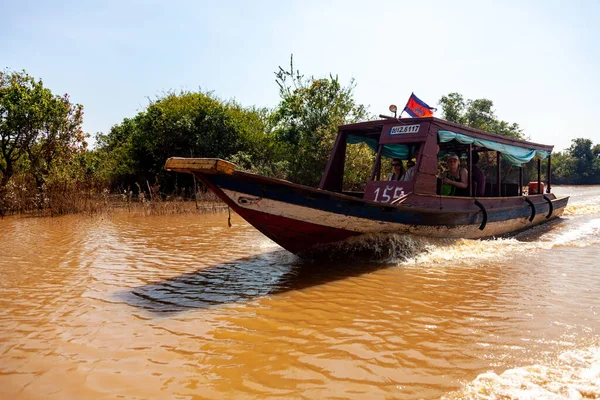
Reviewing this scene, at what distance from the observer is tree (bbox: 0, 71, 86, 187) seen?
1495 centimetres

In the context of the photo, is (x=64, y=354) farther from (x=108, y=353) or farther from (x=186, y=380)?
(x=186, y=380)

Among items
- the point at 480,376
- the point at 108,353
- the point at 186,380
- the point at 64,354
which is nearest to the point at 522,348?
the point at 480,376

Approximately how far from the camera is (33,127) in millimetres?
15742

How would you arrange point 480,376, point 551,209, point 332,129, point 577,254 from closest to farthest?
point 480,376 → point 577,254 → point 551,209 → point 332,129

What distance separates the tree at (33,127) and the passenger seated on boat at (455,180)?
1332 cm

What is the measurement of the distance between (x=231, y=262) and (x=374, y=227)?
2.29 metres

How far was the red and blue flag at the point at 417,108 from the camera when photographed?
8.45 meters

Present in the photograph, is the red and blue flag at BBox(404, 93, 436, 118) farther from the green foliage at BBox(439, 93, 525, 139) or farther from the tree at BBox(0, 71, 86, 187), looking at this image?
the green foliage at BBox(439, 93, 525, 139)

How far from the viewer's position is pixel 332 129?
60.6 ft

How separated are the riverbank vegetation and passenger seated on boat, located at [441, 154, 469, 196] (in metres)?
Result: 8.60

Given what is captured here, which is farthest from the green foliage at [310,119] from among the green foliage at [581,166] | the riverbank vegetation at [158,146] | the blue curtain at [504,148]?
the green foliage at [581,166]

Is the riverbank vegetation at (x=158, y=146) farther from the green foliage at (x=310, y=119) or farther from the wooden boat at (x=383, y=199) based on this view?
the wooden boat at (x=383, y=199)

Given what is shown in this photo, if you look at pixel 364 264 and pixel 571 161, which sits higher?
pixel 571 161

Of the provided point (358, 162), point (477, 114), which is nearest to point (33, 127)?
point (358, 162)
